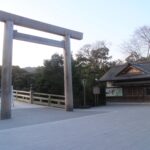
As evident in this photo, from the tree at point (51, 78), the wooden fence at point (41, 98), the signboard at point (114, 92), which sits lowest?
the wooden fence at point (41, 98)

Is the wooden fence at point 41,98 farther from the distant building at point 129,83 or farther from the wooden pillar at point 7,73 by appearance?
the distant building at point 129,83

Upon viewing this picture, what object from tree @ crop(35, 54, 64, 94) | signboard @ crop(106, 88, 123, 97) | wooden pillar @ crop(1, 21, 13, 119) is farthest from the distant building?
wooden pillar @ crop(1, 21, 13, 119)

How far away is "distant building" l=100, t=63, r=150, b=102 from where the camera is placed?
33.2 m

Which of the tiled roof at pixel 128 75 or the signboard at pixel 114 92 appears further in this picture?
the signboard at pixel 114 92

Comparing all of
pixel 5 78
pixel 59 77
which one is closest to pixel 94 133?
pixel 5 78

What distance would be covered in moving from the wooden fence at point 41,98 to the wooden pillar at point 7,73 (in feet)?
22.7

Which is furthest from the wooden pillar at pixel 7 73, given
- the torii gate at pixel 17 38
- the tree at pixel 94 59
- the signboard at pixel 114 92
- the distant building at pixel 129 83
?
the tree at pixel 94 59

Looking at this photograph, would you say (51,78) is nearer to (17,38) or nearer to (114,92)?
(17,38)

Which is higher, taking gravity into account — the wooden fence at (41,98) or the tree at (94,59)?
the tree at (94,59)

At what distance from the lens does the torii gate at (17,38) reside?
17141mm

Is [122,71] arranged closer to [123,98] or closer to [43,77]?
[123,98]

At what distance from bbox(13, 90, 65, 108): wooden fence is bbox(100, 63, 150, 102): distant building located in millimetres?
10705

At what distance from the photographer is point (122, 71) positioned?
3581cm

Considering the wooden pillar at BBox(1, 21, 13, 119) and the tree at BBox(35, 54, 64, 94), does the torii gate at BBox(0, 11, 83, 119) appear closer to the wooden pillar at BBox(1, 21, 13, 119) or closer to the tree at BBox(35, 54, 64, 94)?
the wooden pillar at BBox(1, 21, 13, 119)
